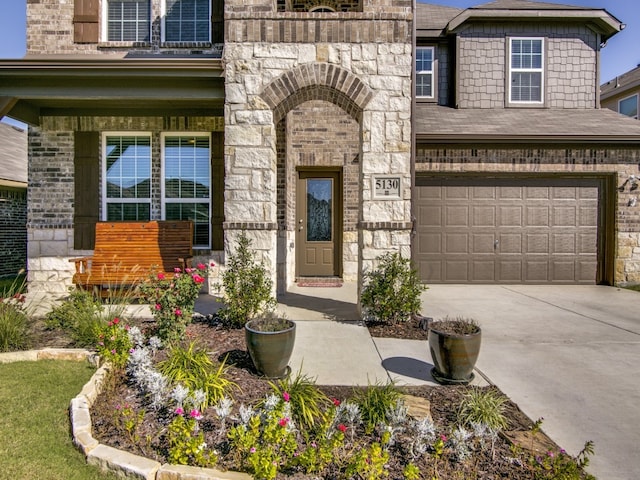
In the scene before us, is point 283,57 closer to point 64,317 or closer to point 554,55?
point 64,317

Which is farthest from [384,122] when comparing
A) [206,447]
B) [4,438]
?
[4,438]

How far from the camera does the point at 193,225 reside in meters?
7.20

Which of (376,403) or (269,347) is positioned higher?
(269,347)

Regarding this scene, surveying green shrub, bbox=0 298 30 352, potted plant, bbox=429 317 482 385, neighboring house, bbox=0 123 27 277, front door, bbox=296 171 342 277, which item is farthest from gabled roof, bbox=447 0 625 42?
neighboring house, bbox=0 123 27 277

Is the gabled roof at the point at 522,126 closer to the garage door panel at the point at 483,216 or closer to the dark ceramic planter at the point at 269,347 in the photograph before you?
the garage door panel at the point at 483,216

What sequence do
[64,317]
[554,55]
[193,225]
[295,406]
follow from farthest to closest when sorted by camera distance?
[554,55] → [193,225] → [64,317] → [295,406]

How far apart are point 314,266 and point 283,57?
16.4ft

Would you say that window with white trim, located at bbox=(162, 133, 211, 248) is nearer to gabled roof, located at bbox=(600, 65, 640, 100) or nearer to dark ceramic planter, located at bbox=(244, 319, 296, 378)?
dark ceramic planter, located at bbox=(244, 319, 296, 378)

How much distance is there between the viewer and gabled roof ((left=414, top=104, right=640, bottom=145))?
7.79 meters

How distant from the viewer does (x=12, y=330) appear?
394cm

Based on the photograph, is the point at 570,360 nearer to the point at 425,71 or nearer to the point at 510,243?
the point at 510,243

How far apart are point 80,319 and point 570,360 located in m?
5.35

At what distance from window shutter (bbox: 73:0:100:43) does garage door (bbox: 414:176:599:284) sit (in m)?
7.41

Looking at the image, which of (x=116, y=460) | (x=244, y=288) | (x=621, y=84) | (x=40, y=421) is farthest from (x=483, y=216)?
(x=621, y=84)
